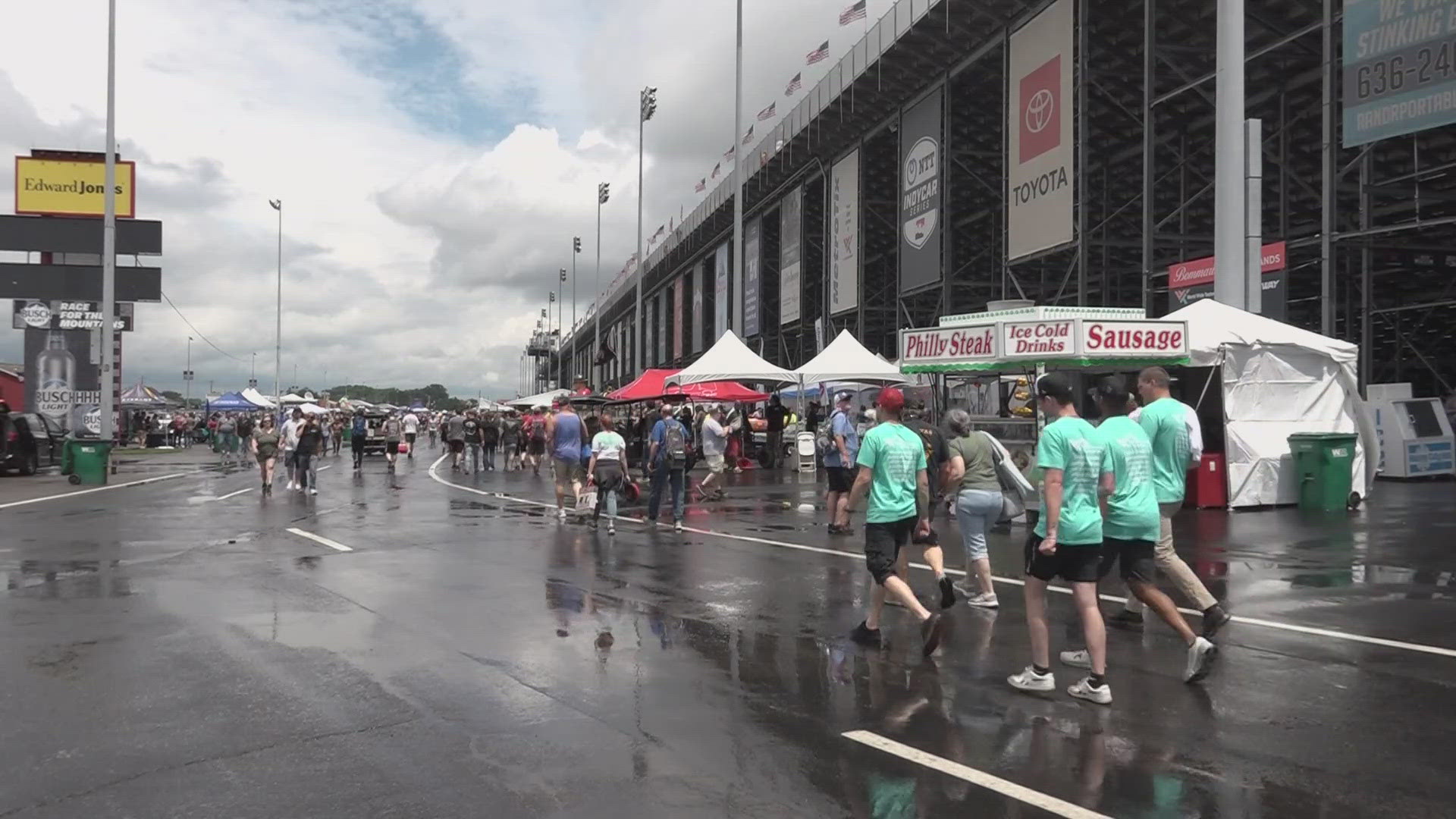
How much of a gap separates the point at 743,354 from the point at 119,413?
3569 cm

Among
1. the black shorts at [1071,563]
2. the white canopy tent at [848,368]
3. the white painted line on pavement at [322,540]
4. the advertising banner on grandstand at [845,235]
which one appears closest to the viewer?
the black shorts at [1071,563]

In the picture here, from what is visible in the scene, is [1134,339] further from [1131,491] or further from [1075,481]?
[1075,481]

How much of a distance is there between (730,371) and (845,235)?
13876 mm

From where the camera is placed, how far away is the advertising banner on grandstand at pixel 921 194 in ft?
101

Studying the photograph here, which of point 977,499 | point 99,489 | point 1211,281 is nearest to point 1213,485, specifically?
point 1211,281

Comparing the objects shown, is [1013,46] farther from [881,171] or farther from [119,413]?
[119,413]

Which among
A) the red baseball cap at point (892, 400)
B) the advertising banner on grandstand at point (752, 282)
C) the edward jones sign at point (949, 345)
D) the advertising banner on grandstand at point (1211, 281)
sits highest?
the advertising banner on grandstand at point (752, 282)

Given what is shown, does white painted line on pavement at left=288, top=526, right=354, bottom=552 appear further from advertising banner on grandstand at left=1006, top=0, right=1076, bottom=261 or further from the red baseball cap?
advertising banner on grandstand at left=1006, top=0, right=1076, bottom=261

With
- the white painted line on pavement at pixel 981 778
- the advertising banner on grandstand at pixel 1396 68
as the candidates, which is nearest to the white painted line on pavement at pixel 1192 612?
the white painted line on pavement at pixel 981 778

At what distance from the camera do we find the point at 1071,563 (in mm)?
5652

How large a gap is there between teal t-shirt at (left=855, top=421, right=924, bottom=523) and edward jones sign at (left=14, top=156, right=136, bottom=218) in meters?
47.2

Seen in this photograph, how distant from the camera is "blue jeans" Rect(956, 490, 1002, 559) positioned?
8164 millimetres

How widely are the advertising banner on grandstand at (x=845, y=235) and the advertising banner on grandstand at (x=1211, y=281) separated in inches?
609

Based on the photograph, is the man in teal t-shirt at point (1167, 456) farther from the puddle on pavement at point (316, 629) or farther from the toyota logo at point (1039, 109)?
the toyota logo at point (1039, 109)
